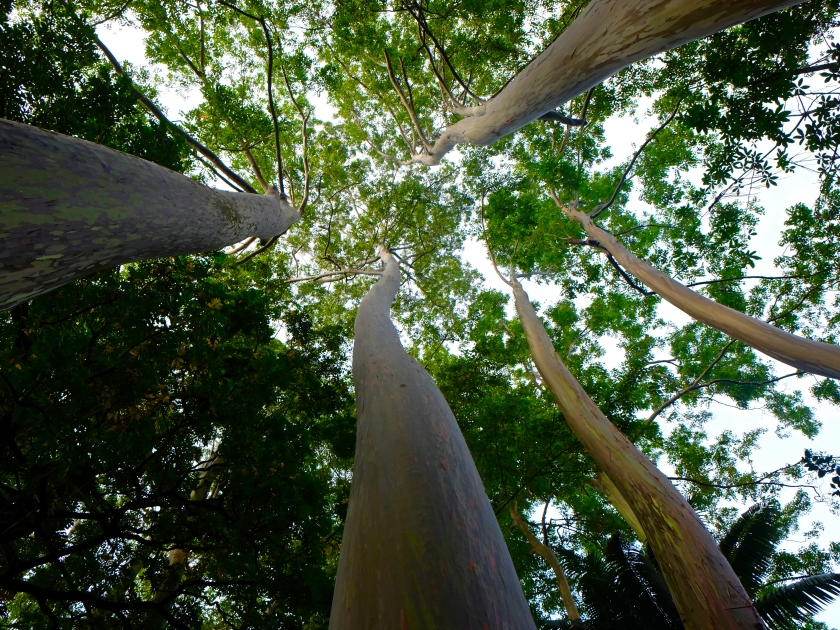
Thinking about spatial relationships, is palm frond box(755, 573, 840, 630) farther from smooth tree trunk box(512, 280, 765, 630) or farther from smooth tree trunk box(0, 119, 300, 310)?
smooth tree trunk box(0, 119, 300, 310)

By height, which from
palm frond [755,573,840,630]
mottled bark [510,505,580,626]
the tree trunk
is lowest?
palm frond [755,573,840,630]

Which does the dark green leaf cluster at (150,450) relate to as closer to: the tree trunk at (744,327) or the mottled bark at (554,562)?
the mottled bark at (554,562)

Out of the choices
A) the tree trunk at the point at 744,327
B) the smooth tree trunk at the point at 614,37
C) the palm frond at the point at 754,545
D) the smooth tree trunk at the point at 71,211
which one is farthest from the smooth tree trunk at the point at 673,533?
the smooth tree trunk at the point at 71,211

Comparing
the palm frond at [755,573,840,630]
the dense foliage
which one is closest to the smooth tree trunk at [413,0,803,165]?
the dense foliage

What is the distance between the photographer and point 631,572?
4.79 meters

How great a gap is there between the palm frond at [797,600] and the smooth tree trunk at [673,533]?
1.13 metres

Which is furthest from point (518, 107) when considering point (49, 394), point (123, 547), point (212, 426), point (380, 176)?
point (380, 176)

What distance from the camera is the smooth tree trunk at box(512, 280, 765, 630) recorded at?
3.25 m

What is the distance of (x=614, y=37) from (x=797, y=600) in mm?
5531

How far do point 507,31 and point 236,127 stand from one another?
6193mm

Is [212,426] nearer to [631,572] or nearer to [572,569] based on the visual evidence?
[572,569]

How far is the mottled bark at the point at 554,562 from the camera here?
22.8 ft

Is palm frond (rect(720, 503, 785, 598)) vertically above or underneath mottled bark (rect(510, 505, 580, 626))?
underneath

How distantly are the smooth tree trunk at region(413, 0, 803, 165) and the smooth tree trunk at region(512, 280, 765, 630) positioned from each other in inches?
154
